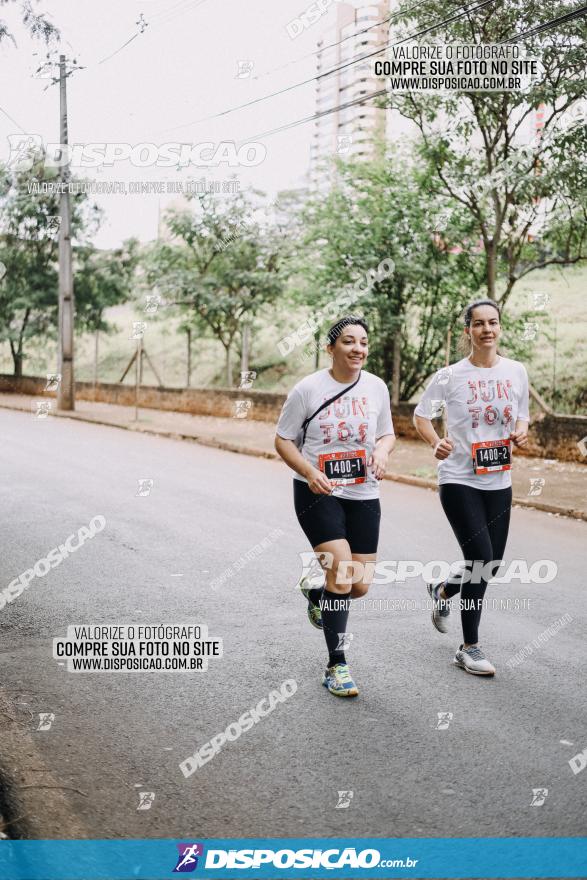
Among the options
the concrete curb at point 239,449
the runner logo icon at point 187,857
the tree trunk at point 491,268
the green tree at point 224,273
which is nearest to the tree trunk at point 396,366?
the tree trunk at point 491,268

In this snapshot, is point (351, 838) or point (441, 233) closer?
point (351, 838)

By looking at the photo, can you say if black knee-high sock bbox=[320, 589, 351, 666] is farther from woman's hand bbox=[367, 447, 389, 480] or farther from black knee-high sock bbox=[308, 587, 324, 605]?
woman's hand bbox=[367, 447, 389, 480]

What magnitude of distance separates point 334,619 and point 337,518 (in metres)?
0.55

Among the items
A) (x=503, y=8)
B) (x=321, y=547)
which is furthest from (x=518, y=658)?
(x=503, y=8)

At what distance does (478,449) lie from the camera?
16.5 ft

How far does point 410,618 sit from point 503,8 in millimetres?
11185

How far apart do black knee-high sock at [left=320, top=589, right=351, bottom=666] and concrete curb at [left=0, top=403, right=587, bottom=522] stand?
6052mm

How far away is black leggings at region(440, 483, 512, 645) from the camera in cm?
507

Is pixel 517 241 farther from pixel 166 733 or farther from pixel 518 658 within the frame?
pixel 166 733

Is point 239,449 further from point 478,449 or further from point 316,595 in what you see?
point 478,449

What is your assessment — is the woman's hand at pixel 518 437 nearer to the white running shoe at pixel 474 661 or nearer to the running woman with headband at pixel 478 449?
the running woman with headband at pixel 478 449

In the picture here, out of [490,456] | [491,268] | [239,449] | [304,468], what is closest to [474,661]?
[490,456]

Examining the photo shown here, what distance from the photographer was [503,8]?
45.3 ft

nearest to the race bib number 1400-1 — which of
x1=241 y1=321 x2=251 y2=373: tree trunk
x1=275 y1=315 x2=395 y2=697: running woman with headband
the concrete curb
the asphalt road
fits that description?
x1=275 y1=315 x2=395 y2=697: running woman with headband
